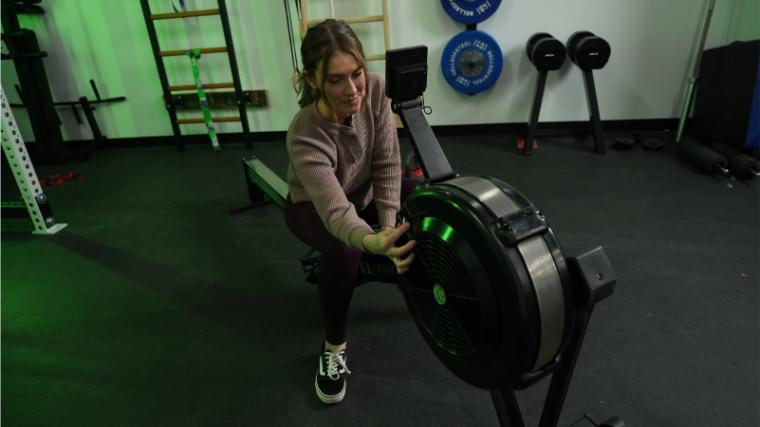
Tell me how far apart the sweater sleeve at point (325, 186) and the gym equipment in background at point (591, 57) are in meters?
2.46

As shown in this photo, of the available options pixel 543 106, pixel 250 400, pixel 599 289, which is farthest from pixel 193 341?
pixel 543 106

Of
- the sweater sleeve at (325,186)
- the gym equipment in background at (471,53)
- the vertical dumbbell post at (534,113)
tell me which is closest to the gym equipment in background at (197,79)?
the gym equipment in background at (471,53)

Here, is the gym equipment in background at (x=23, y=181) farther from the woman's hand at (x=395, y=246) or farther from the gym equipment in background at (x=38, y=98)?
the woman's hand at (x=395, y=246)

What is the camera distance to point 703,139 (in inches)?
119

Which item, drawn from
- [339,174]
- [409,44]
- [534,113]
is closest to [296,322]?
[339,174]

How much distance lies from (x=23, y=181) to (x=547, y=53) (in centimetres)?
328

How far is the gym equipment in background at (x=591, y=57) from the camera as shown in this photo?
113 inches

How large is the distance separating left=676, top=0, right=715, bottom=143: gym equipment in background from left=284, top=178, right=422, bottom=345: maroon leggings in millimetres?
2953

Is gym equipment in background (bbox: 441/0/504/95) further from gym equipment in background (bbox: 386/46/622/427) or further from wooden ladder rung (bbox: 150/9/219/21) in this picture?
gym equipment in background (bbox: 386/46/622/427)

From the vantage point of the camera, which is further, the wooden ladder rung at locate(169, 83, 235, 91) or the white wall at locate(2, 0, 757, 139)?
the wooden ladder rung at locate(169, 83, 235, 91)

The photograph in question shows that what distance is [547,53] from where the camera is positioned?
2959 millimetres

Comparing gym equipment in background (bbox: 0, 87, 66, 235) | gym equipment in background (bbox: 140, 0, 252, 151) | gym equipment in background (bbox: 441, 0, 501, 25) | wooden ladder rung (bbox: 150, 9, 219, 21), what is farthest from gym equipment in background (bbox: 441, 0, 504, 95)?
gym equipment in background (bbox: 0, 87, 66, 235)

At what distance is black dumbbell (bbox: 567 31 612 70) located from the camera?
9.38 ft

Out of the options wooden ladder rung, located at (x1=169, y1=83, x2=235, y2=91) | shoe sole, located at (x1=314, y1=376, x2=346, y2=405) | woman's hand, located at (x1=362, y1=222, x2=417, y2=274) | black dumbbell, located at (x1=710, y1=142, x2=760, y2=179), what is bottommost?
shoe sole, located at (x1=314, y1=376, x2=346, y2=405)
